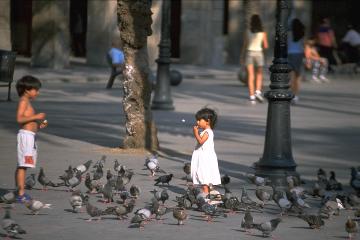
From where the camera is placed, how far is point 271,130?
1409cm

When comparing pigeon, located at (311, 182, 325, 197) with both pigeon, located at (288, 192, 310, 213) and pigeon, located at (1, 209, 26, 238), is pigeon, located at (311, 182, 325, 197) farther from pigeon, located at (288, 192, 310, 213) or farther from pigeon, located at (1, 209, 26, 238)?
pigeon, located at (1, 209, 26, 238)

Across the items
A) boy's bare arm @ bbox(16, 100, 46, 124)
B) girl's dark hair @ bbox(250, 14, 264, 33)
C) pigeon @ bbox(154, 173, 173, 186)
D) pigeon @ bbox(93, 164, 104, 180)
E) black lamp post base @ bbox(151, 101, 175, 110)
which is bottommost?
black lamp post base @ bbox(151, 101, 175, 110)

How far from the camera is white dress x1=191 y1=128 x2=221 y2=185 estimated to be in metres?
12.4

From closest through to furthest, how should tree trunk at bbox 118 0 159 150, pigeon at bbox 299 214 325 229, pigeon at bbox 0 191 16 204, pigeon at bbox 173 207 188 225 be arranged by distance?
1. pigeon at bbox 173 207 188 225
2. pigeon at bbox 299 214 325 229
3. pigeon at bbox 0 191 16 204
4. tree trunk at bbox 118 0 159 150

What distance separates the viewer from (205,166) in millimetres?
12383

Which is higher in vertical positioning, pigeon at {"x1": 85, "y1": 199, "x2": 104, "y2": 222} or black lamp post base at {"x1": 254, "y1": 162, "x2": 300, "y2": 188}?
pigeon at {"x1": 85, "y1": 199, "x2": 104, "y2": 222}

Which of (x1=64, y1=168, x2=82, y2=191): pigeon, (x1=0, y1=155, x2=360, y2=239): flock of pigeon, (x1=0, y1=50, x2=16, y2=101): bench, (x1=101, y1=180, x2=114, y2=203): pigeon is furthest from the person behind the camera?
(x1=0, y1=50, x2=16, y2=101): bench

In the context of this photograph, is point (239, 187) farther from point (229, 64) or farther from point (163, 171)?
point (229, 64)

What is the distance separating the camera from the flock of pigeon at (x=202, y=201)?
10656 millimetres

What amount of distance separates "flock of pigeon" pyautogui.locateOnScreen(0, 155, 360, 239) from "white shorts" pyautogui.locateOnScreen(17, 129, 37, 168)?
1.53 ft

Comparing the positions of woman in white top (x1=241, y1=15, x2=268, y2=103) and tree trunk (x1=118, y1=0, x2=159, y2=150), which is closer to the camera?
tree trunk (x1=118, y1=0, x2=159, y2=150)

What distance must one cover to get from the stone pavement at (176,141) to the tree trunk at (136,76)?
264mm

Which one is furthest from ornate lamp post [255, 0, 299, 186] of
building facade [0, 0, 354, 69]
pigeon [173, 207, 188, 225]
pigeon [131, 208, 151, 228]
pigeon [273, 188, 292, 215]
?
building facade [0, 0, 354, 69]

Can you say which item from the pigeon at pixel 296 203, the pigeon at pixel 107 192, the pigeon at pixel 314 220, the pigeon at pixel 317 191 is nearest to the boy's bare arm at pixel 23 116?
the pigeon at pixel 107 192
